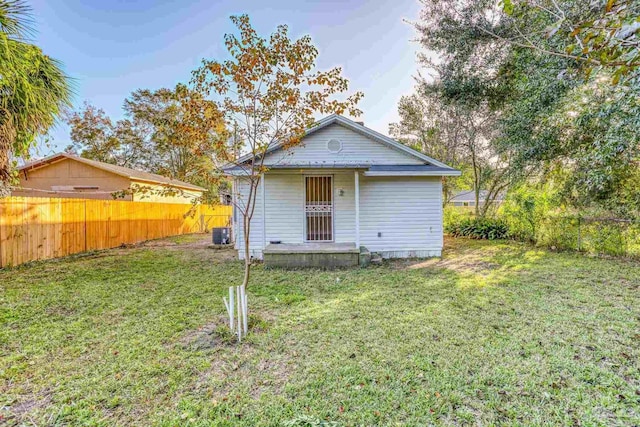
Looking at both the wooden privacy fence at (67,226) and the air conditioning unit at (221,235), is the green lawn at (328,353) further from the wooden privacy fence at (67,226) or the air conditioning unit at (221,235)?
the air conditioning unit at (221,235)

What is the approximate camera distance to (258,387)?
9.39 ft

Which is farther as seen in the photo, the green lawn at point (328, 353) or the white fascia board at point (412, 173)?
the white fascia board at point (412, 173)

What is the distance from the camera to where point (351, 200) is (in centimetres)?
970

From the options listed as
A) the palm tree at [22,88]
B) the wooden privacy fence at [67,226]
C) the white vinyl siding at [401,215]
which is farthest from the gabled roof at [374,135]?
the palm tree at [22,88]

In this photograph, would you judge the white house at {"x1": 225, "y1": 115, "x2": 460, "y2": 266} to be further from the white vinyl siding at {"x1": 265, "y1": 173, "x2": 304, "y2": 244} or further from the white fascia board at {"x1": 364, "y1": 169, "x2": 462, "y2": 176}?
the white fascia board at {"x1": 364, "y1": 169, "x2": 462, "y2": 176}

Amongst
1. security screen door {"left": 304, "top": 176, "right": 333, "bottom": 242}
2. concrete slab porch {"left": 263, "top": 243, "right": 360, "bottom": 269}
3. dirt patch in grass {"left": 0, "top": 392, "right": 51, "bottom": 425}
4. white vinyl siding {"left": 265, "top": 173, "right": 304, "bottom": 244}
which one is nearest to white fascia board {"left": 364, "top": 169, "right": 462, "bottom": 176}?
security screen door {"left": 304, "top": 176, "right": 333, "bottom": 242}

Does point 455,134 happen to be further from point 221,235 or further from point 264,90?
point 264,90

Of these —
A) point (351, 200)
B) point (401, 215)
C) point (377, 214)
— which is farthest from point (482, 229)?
point (351, 200)

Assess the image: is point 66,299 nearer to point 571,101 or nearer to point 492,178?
point 571,101

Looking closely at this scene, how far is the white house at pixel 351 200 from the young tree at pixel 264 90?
5076mm

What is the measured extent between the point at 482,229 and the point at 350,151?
8.04 meters

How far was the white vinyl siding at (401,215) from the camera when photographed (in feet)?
31.7

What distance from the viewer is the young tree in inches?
154

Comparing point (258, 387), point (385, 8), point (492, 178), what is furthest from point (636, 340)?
point (492, 178)
